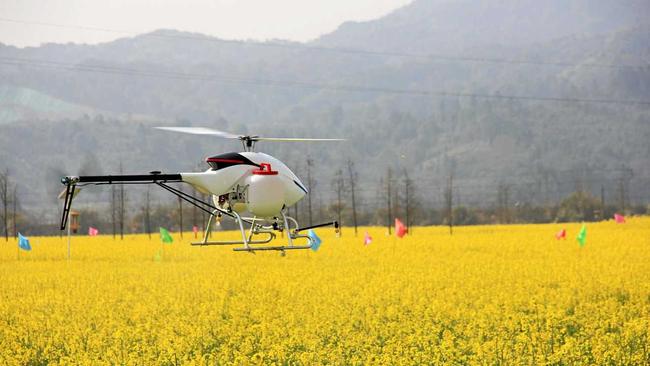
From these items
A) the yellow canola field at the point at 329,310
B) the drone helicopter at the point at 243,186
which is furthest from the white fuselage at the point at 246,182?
the yellow canola field at the point at 329,310

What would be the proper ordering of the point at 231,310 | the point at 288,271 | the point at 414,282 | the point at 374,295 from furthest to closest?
the point at 288,271
the point at 414,282
the point at 374,295
the point at 231,310

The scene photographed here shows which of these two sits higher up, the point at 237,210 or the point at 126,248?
the point at 237,210

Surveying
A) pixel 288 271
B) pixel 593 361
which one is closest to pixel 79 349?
pixel 593 361

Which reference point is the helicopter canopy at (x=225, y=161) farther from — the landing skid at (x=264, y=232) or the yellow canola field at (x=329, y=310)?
the yellow canola field at (x=329, y=310)

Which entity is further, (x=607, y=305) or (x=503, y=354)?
(x=607, y=305)

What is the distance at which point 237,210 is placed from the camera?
9.87 meters

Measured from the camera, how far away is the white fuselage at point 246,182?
32.0 feet

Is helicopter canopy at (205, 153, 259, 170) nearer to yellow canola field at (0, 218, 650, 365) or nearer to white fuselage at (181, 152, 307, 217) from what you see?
white fuselage at (181, 152, 307, 217)

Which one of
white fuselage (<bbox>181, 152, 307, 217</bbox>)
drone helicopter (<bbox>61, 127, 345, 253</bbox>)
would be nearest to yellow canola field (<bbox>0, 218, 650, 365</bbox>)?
drone helicopter (<bbox>61, 127, 345, 253</bbox>)

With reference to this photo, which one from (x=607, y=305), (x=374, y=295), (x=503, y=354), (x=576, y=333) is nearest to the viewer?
(x=503, y=354)

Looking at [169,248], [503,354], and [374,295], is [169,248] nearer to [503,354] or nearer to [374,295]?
[374,295]

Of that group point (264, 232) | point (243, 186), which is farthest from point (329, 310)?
point (243, 186)

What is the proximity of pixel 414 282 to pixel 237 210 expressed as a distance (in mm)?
35309

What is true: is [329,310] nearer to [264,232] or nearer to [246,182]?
[264,232]
